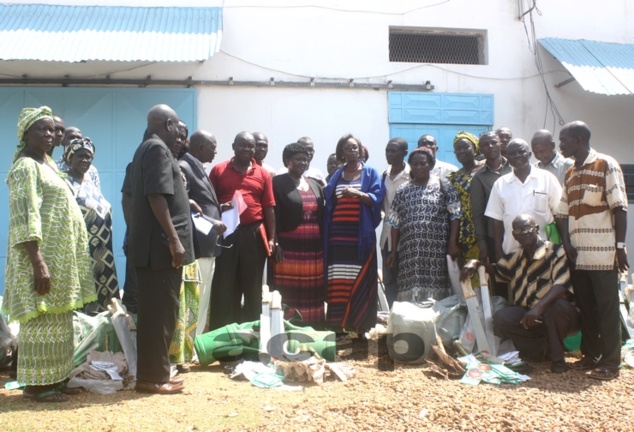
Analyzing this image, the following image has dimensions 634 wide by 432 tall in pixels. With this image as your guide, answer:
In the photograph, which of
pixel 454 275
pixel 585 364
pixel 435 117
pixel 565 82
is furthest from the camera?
pixel 565 82

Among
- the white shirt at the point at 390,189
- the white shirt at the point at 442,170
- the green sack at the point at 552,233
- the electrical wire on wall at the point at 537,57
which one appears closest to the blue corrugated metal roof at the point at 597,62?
the electrical wire on wall at the point at 537,57

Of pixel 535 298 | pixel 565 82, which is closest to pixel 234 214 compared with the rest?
pixel 535 298

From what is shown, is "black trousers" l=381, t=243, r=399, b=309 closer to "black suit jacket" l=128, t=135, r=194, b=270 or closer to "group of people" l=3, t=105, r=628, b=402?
"group of people" l=3, t=105, r=628, b=402

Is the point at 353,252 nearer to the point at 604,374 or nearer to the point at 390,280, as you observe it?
the point at 390,280

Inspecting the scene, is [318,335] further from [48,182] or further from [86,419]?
[48,182]

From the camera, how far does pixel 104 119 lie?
804cm

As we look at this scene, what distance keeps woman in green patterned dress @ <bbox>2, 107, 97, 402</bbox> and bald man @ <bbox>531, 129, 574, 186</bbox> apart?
147 inches

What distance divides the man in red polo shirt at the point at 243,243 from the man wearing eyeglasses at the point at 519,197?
179cm

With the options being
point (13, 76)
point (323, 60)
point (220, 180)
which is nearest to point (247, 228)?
point (220, 180)

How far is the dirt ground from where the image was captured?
3.40 m

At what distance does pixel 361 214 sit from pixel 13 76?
516 cm

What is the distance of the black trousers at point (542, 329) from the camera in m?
4.64

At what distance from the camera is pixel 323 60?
27.7ft

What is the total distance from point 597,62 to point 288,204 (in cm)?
521
